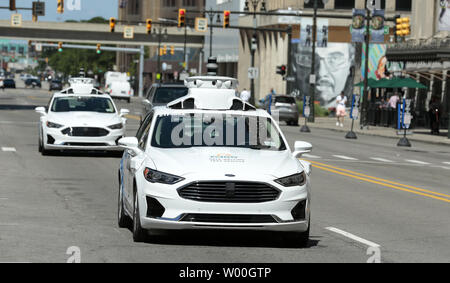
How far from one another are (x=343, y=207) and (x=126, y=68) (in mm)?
171279

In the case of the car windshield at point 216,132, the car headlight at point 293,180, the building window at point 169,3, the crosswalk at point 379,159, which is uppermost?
the building window at point 169,3

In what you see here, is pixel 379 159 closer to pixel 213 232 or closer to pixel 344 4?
pixel 213 232

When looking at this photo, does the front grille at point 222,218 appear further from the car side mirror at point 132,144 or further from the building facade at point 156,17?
the building facade at point 156,17

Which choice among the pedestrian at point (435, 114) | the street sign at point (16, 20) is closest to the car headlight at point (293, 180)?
the pedestrian at point (435, 114)

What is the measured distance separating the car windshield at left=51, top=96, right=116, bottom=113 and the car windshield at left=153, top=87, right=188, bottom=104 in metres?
5.27

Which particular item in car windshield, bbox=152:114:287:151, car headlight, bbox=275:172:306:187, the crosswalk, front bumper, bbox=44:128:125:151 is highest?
car windshield, bbox=152:114:287:151

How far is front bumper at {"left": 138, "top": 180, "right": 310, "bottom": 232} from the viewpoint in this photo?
10.5 metres

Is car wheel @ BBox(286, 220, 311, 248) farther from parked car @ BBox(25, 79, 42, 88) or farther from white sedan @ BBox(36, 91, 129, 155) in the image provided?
parked car @ BBox(25, 79, 42, 88)

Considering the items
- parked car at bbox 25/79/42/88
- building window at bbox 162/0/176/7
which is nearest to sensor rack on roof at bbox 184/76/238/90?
parked car at bbox 25/79/42/88

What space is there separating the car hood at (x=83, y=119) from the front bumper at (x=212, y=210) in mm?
14208

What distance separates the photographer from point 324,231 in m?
12.8

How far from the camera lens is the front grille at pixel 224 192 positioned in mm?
10570

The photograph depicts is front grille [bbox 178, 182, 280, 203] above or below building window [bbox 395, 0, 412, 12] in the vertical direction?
below
